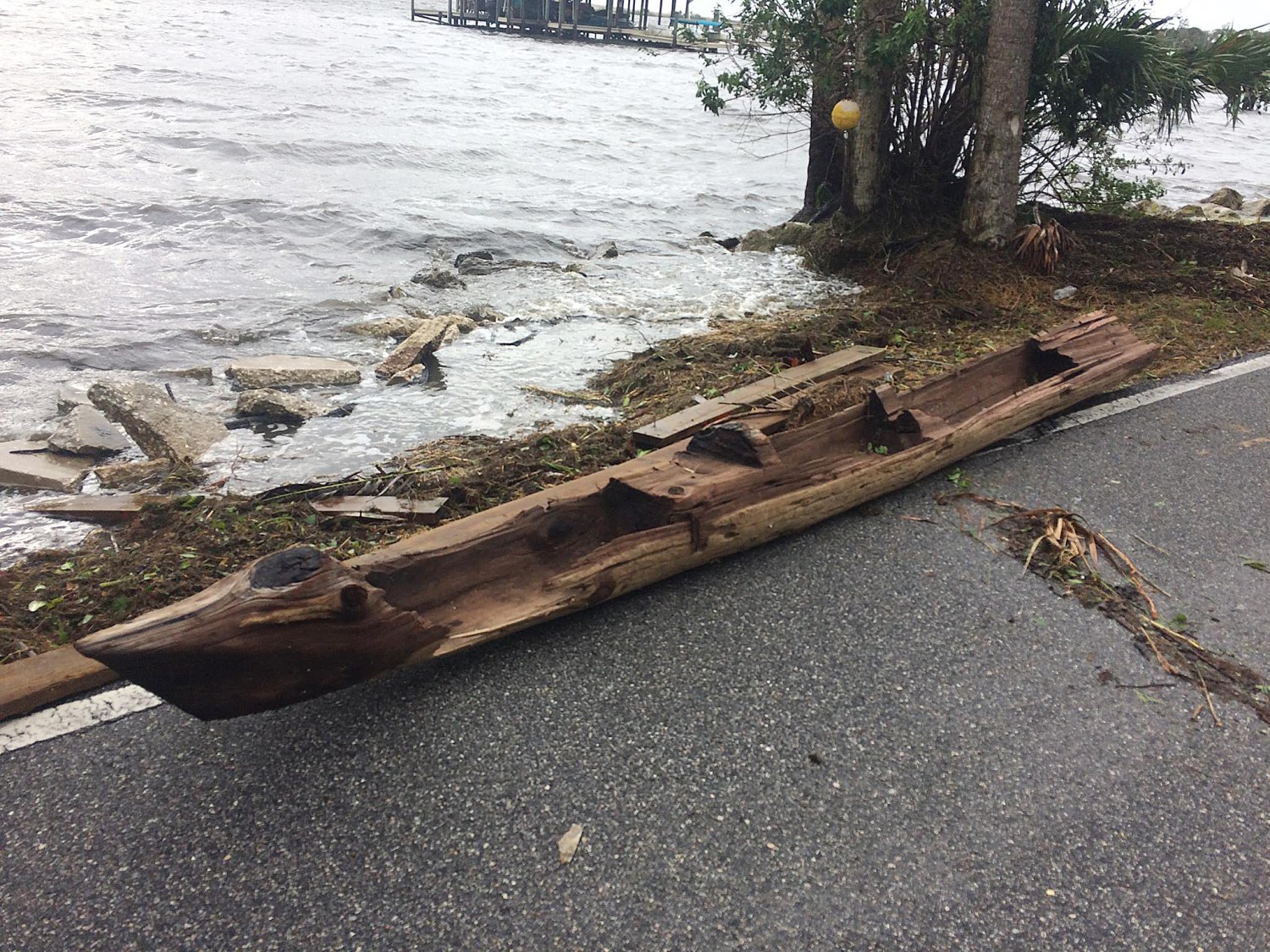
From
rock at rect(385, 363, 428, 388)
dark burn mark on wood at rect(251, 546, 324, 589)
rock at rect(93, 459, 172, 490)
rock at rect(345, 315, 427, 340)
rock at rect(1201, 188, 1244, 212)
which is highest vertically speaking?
rock at rect(1201, 188, 1244, 212)

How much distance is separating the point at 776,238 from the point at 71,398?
704 cm

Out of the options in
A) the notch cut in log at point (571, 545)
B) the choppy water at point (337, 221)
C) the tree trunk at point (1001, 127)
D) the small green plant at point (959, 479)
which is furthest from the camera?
the tree trunk at point (1001, 127)

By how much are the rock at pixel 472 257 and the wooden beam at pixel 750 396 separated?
18.0 ft

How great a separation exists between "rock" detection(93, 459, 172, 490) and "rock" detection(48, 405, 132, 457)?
0.91 feet

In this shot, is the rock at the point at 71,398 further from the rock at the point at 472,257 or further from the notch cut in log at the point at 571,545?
the rock at the point at 472,257

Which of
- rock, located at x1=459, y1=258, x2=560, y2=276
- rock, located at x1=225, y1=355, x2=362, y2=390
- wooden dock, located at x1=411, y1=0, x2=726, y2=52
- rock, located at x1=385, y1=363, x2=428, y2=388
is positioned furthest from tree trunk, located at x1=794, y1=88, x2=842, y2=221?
wooden dock, located at x1=411, y1=0, x2=726, y2=52

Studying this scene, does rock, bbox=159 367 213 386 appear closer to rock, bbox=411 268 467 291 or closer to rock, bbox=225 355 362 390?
rock, bbox=225 355 362 390

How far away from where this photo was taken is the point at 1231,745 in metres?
2.60

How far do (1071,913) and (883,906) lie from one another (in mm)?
451

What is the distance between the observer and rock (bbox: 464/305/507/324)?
7.52m

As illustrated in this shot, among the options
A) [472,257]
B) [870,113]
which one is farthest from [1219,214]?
[472,257]

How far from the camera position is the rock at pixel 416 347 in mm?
6227

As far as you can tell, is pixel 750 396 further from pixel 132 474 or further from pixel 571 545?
pixel 132 474

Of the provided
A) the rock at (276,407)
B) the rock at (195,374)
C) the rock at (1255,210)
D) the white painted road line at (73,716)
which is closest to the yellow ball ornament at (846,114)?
the rock at (276,407)
